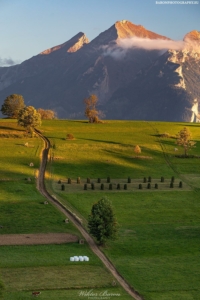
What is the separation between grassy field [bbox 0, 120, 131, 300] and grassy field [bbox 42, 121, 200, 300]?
3.83 metres

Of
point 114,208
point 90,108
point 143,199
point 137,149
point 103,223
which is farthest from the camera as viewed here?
point 90,108

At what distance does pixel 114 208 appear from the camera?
85062mm

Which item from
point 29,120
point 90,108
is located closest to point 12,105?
point 90,108

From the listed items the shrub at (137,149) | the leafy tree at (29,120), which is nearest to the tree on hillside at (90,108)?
the leafy tree at (29,120)

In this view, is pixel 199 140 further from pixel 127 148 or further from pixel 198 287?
pixel 198 287

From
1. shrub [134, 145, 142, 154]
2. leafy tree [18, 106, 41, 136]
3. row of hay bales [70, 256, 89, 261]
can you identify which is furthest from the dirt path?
shrub [134, 145, 142, 154]

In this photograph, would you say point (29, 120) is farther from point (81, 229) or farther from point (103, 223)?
point (103, 223)

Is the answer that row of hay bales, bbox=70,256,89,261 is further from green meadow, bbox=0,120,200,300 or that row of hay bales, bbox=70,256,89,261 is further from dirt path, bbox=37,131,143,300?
dirt path, bbox=37,131,143,300

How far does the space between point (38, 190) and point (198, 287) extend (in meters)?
44.4

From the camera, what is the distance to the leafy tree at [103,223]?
68.1m

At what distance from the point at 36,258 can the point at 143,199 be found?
33840 millimetres

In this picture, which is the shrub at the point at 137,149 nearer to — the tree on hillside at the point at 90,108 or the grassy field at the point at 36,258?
the grassy field at the point at 36,258

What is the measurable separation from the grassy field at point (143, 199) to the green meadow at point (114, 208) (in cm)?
12

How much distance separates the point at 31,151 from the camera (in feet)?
394
